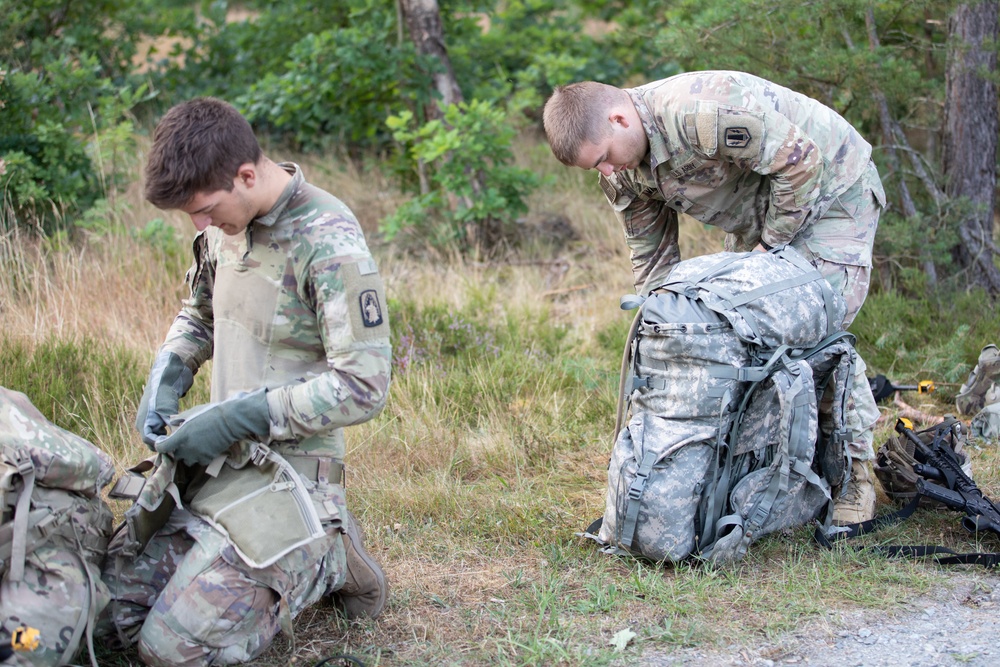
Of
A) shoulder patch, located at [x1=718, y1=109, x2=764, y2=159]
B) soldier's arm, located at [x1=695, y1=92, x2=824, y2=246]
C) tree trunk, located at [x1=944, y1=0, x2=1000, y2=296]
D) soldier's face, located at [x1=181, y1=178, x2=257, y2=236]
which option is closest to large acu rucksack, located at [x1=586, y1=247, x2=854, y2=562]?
soldier's arm, located at [x1=695, y1=92, x2=824, y2=246]

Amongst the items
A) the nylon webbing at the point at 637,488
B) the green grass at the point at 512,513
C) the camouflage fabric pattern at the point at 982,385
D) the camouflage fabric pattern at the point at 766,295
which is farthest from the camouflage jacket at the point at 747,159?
the camouflage fabric pattern at the point at 982,385

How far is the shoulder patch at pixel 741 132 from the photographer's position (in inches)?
136

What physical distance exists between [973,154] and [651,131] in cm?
305

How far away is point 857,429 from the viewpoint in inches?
143

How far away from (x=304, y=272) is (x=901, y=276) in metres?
4.19

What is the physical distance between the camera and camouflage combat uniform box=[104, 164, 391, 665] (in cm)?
258

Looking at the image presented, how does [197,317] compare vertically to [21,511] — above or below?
above

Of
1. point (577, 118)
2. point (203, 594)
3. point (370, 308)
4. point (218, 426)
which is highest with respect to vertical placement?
point (577, 118)

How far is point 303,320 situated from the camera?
2.71 m

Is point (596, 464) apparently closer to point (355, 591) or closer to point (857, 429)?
point (857, 429)

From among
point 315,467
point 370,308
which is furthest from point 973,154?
point 315,467

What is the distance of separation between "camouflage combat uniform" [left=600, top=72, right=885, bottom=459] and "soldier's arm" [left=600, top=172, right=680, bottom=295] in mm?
Answer: 86

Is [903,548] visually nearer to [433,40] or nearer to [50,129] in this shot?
[433,40]

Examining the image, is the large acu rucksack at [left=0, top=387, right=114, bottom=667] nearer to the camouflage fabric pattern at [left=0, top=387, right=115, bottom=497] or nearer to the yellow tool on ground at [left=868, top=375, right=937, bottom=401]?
the camouflage fabric pattern at [left=0, top=387, right=115, bottom=497]
